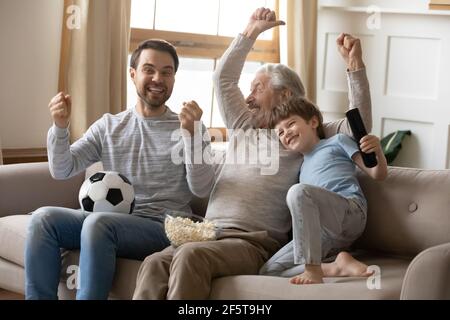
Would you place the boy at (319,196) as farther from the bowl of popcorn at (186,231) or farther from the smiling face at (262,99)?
the bowl of popcorn at (186,231)

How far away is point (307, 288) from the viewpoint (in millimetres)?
2184

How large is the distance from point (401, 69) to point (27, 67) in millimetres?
2244

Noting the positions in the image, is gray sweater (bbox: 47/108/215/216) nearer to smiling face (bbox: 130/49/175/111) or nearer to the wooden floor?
smiling face (bbox: 130/49/175/111)

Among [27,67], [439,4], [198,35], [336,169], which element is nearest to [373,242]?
[336,169]

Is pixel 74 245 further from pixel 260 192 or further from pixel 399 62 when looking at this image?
pixel 399 62

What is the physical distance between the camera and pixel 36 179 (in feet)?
9.89

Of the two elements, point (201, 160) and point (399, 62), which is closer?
point (201, 160)

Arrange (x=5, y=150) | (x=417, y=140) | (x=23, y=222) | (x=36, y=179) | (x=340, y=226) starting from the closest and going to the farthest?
(x=340, y=226)
(x=23, y=222)
(x=36, y=179)
(x=5, y=150)
(x=417, y=140)

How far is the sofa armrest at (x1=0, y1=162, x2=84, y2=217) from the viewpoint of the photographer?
295 centimetres

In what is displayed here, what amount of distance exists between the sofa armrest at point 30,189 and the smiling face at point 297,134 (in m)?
0.94

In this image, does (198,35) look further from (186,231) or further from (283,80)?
(186,231)

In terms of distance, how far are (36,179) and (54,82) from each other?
38.0 inches

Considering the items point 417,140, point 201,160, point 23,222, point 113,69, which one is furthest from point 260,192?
point 417,140

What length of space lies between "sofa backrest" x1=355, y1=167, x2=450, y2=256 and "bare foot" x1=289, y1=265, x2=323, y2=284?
399mm
